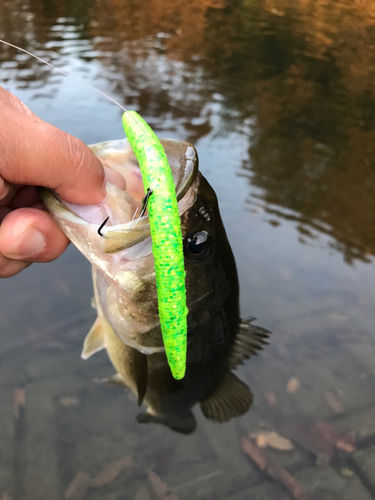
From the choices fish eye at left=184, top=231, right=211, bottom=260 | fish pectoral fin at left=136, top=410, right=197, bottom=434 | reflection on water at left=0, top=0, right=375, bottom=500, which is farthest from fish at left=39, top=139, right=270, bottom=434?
reflection on water at left=0, top=0, right=375, bottom=500

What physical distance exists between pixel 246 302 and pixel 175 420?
1.54 m

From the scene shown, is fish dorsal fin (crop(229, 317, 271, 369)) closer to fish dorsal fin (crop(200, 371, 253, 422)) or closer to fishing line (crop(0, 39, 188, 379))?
fish dorsal fin (crop(200, 371, 253, 422))

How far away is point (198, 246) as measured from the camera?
151 cm

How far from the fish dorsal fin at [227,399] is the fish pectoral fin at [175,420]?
Answer: 211 millimetres

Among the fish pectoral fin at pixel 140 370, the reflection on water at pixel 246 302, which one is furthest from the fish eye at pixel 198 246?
the reflection on water at pixel 246 302

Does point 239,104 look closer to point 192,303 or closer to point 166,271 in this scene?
point 192,303

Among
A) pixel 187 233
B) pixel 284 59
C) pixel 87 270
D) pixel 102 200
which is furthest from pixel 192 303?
pixel 284 59

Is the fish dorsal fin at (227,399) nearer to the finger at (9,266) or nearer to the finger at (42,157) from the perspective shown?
the finger at (9,266)

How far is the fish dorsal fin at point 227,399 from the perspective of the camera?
2.50 m

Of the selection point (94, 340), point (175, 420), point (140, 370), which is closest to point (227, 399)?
point (175, 420)

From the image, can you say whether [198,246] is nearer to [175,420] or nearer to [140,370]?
[140,370]

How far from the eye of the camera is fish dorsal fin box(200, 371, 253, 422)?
8.20ft

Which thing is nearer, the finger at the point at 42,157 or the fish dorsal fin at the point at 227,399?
the finger at the point at 42,157

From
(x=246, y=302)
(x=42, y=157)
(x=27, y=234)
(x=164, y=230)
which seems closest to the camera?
(x=164, y=230)
